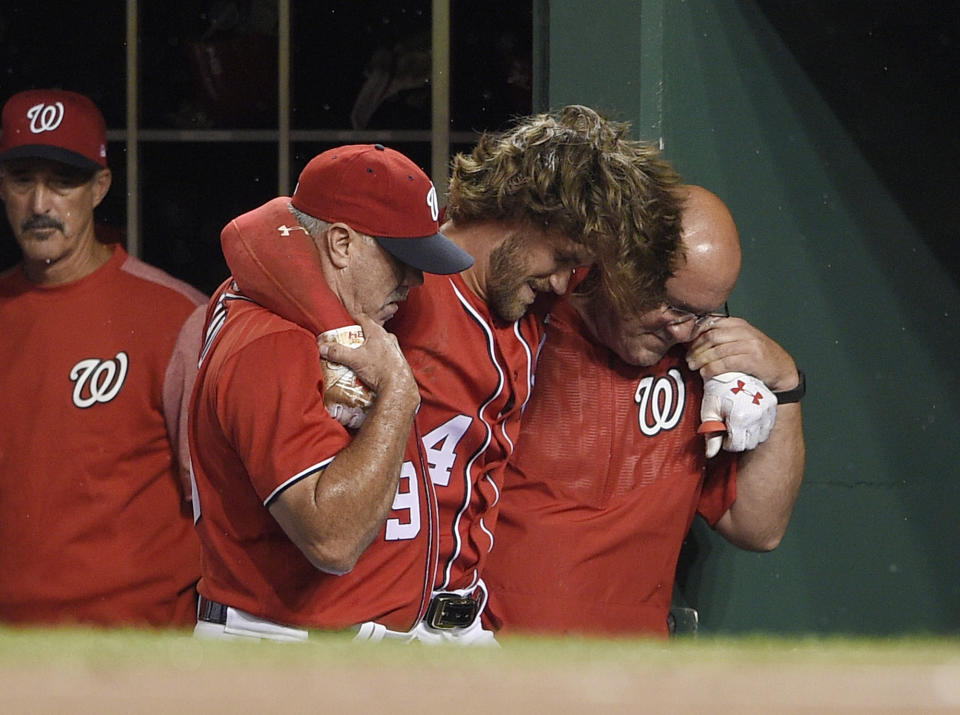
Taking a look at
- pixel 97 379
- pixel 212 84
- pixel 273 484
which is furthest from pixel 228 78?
pixel 273 484

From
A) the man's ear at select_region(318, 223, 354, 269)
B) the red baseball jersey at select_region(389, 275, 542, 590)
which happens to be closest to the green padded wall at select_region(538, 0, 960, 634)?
the red baseball jersey at select_region(389, 275, 542, 590)

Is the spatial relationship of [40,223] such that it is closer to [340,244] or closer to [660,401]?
[340,244]

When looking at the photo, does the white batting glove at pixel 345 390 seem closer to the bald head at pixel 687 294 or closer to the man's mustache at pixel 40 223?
the bald head at pixel 687 294

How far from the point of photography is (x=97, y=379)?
235cm

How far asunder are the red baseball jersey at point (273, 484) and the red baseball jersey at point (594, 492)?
0.32 metres

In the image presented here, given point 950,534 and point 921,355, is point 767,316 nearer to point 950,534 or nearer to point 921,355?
point 921,355

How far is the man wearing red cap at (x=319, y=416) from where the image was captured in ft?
4.63

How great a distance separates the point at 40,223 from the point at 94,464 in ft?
1.62

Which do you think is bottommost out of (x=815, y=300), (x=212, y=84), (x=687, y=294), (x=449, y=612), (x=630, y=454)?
(x=449, y=612)

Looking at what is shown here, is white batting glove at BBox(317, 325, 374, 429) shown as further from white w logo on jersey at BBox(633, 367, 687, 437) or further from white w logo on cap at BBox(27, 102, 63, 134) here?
white w logo on cap at BBox(27, 102, 63, 134)

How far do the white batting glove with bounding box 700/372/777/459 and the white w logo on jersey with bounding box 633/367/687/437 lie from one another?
77 mm

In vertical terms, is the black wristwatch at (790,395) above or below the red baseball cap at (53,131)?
below

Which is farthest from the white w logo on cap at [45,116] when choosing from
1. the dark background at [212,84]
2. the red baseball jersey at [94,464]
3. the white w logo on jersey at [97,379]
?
the dark background at [212,84]

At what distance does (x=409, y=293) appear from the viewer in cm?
176
